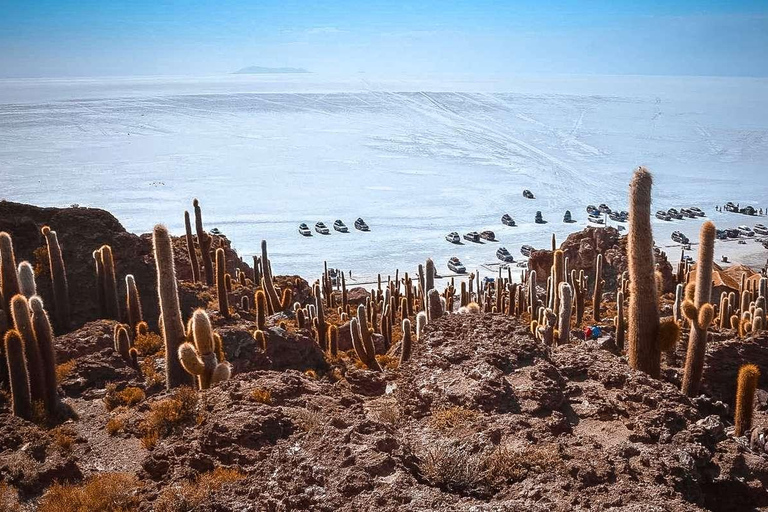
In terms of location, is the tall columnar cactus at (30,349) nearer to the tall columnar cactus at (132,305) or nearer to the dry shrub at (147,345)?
the dry shrub at (147,345)

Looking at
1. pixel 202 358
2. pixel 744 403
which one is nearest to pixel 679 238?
pixel 744 403

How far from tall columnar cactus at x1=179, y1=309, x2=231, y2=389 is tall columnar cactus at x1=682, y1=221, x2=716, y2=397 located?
25.7 ft

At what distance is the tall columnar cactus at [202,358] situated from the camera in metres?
10.1

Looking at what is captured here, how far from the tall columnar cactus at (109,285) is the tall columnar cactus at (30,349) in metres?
6.49

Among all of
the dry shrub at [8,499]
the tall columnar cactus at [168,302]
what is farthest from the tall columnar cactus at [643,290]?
the dry shrub at [8,499]

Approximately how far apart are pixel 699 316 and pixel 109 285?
1358 cm

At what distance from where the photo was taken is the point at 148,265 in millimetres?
20844

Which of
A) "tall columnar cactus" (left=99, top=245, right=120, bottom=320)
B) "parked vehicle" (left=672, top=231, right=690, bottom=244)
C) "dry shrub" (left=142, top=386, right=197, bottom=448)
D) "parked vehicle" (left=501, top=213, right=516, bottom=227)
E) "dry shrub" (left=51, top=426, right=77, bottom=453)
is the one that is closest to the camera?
Answer: "dry shrub" (left=142, top=386, right=197, bottom=448)

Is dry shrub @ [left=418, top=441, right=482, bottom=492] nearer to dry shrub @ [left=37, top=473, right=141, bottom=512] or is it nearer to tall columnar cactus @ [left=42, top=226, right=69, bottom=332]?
dry shrub @ [left=37, top=473, right=141, bottom=512]

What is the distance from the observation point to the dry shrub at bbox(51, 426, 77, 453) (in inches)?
368

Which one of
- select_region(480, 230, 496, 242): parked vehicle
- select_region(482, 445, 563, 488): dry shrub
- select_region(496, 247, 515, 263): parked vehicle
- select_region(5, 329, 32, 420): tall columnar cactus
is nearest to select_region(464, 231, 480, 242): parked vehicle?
select_region(480, 230, 496, 242): parked vehicle

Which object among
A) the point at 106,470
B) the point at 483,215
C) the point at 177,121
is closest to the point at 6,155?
the point at 177,121

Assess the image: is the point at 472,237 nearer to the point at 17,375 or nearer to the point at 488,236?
the point at 488,236

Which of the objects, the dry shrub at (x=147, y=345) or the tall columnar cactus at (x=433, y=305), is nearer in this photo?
the dry shrub at (x=147, y=345)
